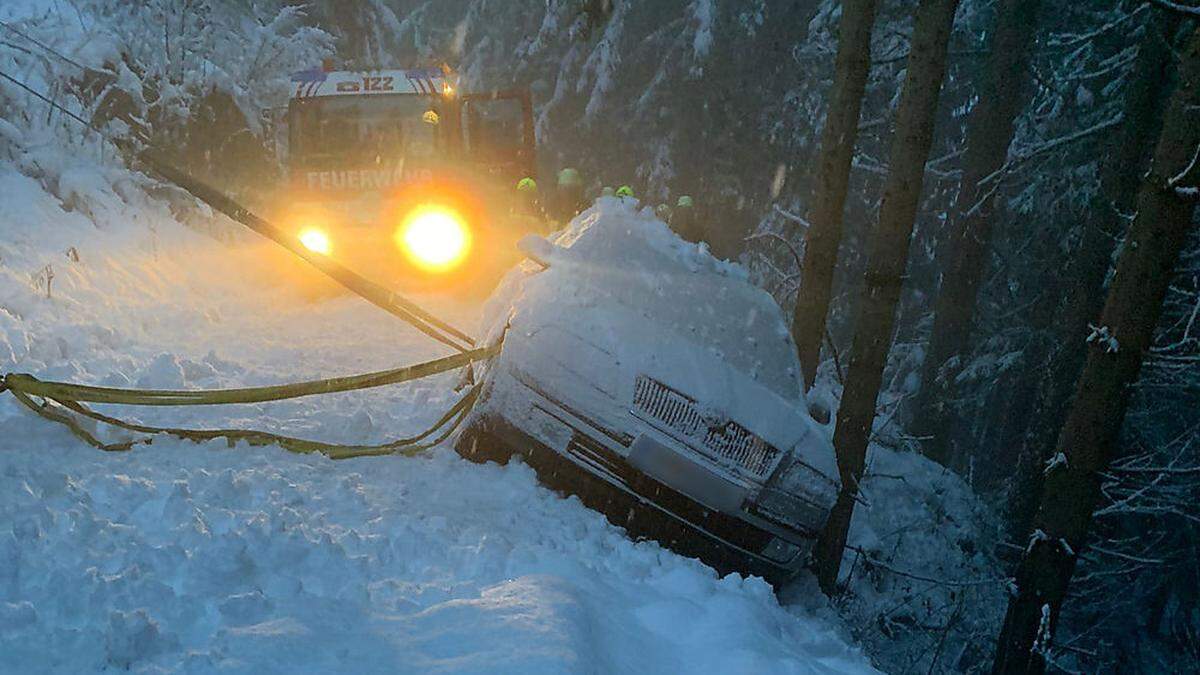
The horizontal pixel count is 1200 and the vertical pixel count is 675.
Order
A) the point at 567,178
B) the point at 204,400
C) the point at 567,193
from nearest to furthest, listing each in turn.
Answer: the point at 204,400, the point at 567,178, the point at 567,193

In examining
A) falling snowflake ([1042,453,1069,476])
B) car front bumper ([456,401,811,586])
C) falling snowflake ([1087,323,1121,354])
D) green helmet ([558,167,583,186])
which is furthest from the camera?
green helmet ([558,167,583,186])

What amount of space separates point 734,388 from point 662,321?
0.59 meters

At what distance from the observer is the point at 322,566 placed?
9.40ft

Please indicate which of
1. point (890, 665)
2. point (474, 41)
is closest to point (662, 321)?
point (890, 665)

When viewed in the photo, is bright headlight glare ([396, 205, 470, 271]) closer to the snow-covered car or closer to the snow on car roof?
the snow on car roof

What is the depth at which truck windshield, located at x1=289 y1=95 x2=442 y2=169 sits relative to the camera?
33.9 ft

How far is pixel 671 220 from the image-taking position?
1147cm

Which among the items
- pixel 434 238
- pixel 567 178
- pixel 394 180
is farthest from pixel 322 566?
pixel 567 178

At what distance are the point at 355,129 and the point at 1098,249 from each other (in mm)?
9255

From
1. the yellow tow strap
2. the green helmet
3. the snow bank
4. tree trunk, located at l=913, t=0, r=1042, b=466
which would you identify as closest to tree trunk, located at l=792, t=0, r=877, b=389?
the snow bank

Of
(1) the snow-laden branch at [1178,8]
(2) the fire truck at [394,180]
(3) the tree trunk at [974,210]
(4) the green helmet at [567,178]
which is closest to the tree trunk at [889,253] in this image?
(1) the snow-laden branch at [1178,8]

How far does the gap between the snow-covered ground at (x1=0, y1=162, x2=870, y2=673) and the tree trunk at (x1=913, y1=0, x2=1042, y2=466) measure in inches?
305

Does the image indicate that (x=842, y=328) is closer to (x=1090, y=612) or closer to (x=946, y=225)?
(x=946, y=225)

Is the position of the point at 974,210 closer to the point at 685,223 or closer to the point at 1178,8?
the point at 685,223
